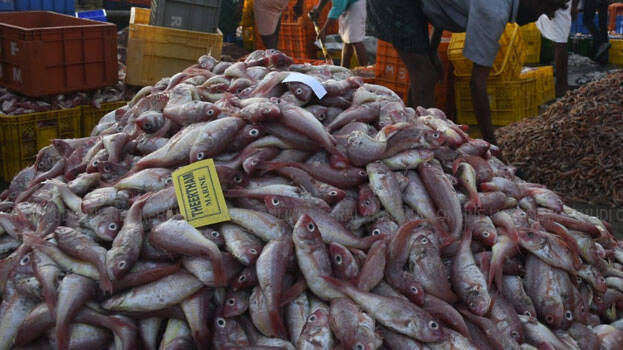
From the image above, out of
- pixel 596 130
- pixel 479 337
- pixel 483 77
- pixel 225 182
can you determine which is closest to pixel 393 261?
pixel 479 337

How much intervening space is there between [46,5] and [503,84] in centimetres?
572

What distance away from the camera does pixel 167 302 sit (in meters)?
2.27

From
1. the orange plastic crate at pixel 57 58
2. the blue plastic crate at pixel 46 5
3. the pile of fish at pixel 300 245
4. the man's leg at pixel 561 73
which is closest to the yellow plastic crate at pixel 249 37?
the blue plastic crate at pixel 46 5

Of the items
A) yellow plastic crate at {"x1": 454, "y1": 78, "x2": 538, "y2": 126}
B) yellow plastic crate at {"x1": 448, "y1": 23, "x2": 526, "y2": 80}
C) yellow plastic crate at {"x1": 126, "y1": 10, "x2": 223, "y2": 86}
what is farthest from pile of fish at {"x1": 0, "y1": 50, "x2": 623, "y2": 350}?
yellow plastic crate at {"x1": 454, "y1": 78, "x2": 538, "y2": 126}

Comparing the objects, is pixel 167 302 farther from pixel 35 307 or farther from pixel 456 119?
pixel 456 119

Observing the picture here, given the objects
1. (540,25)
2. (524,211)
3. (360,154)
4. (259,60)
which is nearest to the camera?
(360,154)

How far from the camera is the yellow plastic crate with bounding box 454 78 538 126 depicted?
7.30 meters

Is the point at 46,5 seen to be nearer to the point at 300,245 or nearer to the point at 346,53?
the point at 346,53

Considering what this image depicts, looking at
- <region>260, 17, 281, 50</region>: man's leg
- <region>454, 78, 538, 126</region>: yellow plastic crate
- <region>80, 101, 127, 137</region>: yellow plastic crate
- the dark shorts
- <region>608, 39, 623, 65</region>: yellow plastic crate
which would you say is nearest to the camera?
<region>80, 101, 127, 137</region>: yellow plastic crate

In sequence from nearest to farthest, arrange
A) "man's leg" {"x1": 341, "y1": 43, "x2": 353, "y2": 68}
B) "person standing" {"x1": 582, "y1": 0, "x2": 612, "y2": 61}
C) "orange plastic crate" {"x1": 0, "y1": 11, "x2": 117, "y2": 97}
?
"orange plastic crate" {"x1": 0, "y1": 11, "x2": 117, "y2": 97}, "man's leg" {"x1": 341, "y1": 43, "x2": 353, "y2": 68}, "person standing" {"x1": 582, "y1": 0, "x2": 612, "y2": 61}

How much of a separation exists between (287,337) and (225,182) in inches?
28.6

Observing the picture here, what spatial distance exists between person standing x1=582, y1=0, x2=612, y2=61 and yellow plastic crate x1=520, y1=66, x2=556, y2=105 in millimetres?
3437

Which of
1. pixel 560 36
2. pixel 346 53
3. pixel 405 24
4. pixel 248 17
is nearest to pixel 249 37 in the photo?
pixel 248 17

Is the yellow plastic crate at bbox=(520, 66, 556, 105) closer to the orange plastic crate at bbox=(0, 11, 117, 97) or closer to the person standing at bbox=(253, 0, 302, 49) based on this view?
the person standing at bbox=(253, 0, 302, 49)
